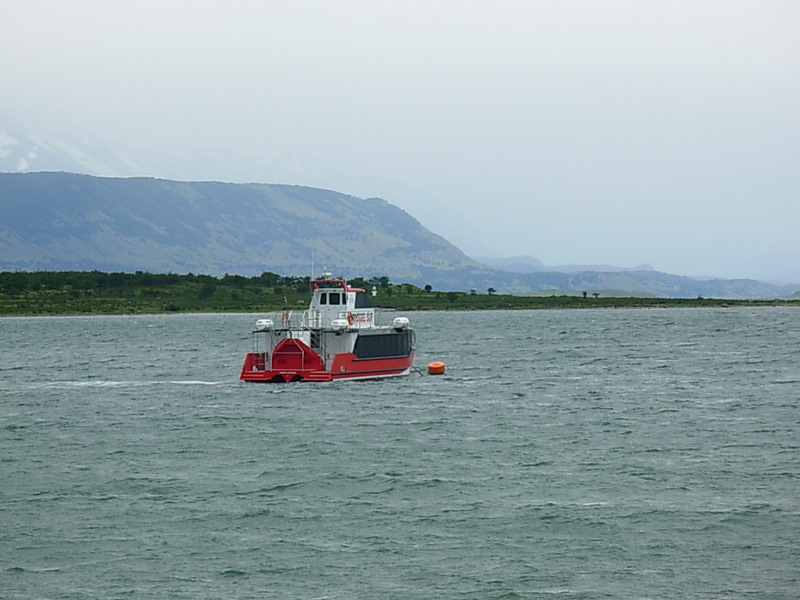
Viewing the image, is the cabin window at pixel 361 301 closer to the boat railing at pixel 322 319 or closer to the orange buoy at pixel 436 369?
the boat railing at pixel 322 319

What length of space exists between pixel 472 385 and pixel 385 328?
6934mm

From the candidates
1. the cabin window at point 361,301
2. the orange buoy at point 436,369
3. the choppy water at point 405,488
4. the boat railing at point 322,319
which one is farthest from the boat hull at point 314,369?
the orange buoy at point 436,369

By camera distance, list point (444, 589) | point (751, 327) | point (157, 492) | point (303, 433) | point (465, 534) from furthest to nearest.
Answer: point (751, 327) < point (303, 433) < point (157, 492) < point (465, 534) < point (444, 589)

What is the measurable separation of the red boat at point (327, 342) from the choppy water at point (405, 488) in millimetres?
1360

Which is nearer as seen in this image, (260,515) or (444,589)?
(444,589)

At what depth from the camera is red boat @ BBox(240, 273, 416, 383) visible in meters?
73.7

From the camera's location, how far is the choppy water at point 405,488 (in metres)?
30.4

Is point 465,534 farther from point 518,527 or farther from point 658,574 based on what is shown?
point 658,574

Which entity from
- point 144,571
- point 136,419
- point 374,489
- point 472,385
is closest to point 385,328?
point 472,385

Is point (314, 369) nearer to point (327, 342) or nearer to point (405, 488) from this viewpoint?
point (327, 342)

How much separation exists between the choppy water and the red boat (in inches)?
53.5

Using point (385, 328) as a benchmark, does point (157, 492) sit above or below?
below

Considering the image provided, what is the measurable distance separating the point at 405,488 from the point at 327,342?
3448 cm

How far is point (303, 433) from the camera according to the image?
5484cm
